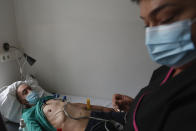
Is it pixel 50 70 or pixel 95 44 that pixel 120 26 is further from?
pixel 50 70

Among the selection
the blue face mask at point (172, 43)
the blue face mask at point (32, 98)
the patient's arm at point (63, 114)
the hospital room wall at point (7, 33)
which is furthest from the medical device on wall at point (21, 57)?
the blue face mask at point (172, 43)

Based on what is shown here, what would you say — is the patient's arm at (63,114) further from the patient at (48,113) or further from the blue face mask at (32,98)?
the blue face mask at (32,98)

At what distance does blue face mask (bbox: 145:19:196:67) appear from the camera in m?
0.56

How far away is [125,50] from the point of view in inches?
78.4

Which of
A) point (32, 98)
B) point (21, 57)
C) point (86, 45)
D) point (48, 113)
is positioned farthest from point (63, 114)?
point (21, 57)

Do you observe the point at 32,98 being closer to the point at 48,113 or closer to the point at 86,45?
the point at 48,113

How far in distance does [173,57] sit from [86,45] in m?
1.55

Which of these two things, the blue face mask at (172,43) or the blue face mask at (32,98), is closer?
the blue face mask at (172,43)

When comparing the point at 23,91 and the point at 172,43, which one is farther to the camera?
the point at 23,91

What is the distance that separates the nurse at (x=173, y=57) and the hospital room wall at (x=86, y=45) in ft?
4.29

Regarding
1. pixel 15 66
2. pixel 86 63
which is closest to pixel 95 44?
pixel 86 63

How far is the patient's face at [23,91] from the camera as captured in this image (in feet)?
6.05

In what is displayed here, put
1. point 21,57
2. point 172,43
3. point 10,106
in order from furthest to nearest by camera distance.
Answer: point 21,57, point 10,106, point 172,43

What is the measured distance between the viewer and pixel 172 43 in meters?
0.61
